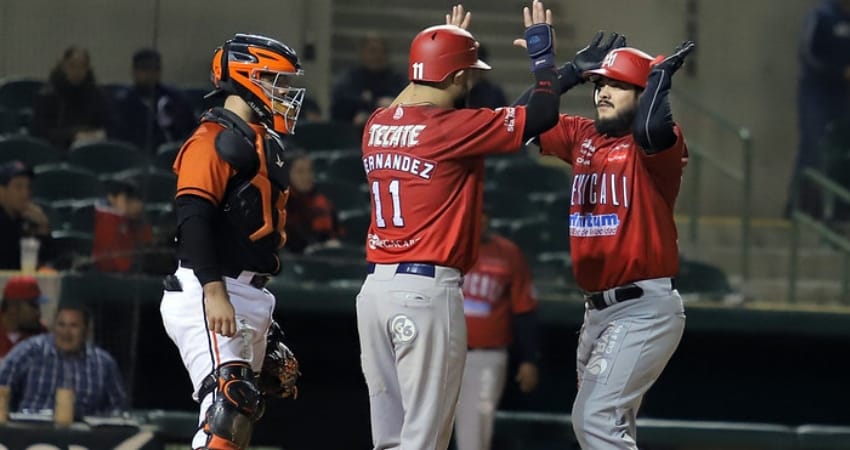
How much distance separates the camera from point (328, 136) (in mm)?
10344

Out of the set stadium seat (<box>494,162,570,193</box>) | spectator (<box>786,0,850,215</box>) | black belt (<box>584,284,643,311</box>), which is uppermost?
spectator (<box>786,0,850,215</box>)

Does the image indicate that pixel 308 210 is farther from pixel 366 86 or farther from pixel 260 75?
pixel 260 75

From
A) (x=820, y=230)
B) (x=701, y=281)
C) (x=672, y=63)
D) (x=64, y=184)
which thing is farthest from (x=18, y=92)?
(x=820, y=230)

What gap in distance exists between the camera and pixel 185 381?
8.86m

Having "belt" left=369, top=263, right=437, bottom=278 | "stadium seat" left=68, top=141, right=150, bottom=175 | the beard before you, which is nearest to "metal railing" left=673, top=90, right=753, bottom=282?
"stadium seat" left=68, top=141, right=150, bottom=175

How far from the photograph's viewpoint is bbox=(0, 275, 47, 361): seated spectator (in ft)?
24.6

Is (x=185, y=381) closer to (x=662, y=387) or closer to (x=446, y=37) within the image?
(x=662, y=387)

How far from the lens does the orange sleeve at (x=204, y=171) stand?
5.26 m

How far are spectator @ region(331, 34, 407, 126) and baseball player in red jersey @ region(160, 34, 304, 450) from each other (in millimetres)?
4894

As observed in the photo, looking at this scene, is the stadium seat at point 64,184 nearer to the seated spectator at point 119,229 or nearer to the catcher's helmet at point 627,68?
the seated spectator at point 119,229

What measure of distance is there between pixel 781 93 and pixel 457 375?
8.08m

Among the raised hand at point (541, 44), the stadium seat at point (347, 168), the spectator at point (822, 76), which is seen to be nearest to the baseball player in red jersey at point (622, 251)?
the raised hand at point (541, 44)

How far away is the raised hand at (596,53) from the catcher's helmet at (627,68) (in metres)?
0.10

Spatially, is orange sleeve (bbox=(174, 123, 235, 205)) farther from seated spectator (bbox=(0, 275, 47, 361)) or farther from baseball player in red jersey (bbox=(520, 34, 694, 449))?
seated spectator (bbox=(0, 275, 47, 361))
